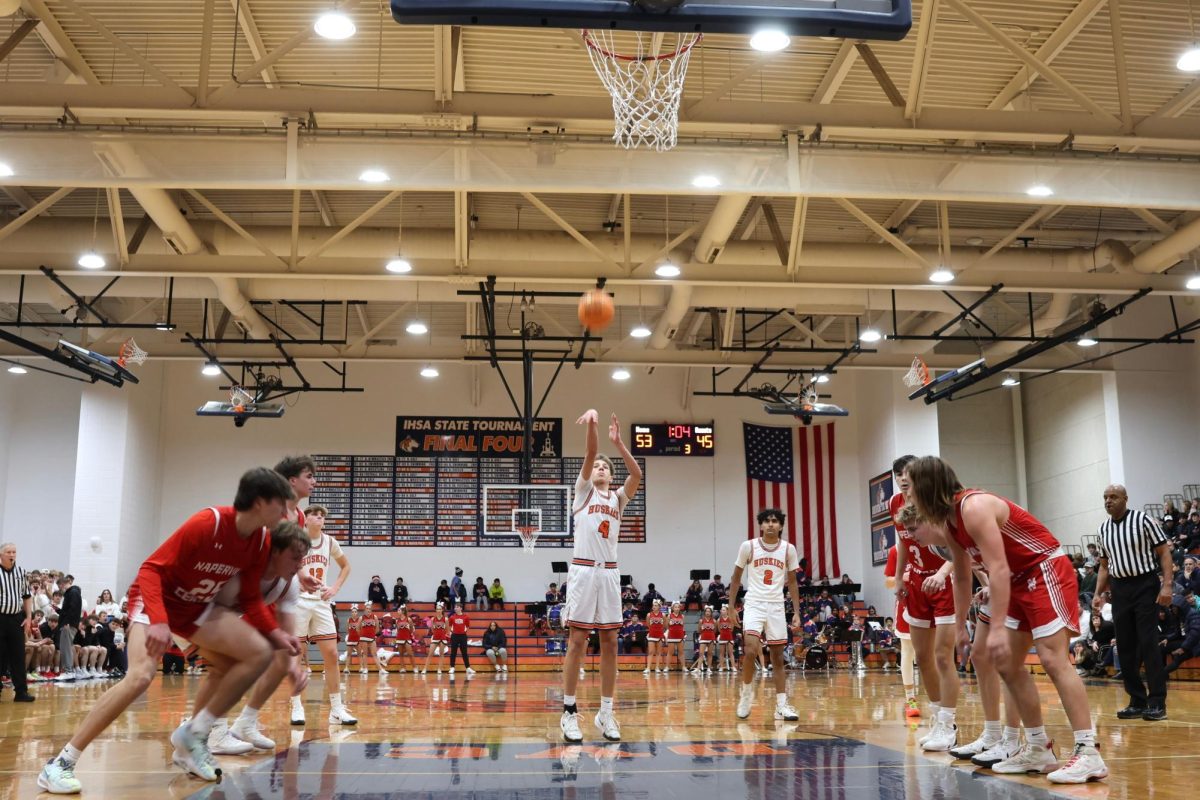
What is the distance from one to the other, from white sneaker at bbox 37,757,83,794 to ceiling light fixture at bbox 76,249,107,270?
11377mm

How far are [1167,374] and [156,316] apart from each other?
900 inches

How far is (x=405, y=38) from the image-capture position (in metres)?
11.7

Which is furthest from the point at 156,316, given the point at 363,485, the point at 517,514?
the point at 517,514

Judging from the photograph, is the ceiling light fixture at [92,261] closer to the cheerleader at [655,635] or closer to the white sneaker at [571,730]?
the white sneaker at [571,730]

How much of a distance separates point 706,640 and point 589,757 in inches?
632

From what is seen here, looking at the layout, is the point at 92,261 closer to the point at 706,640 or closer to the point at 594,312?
the point at 594,312

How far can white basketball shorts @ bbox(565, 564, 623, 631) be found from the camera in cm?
739

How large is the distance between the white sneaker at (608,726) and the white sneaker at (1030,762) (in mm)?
2523

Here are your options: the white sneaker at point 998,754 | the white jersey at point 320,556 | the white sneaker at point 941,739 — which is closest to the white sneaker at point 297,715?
the white jersey at point 320,556

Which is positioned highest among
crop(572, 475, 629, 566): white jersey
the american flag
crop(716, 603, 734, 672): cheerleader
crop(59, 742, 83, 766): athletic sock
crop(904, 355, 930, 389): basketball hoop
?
crop(904, 355, 930, 389): basketball hoop

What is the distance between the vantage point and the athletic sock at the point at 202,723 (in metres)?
5.17

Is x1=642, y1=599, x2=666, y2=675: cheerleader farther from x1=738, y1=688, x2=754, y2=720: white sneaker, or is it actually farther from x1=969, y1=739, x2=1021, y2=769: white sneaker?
x1=969, y1=739, x2=1021, y2=769: white sneaker

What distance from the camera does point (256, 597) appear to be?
213 inches

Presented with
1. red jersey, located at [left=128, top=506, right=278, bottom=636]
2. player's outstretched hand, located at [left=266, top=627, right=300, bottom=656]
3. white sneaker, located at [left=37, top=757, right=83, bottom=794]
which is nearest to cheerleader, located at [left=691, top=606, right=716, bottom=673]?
player's outstretched hand, located at [left=266, top=627, right=300, bottom=656]
